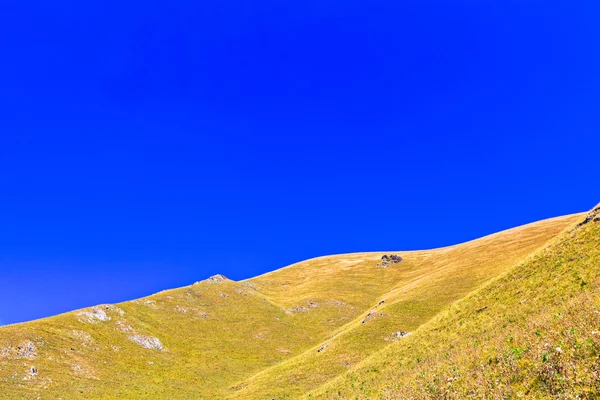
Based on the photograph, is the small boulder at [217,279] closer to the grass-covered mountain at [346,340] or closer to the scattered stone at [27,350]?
the grass-covered mountain at [346,340]

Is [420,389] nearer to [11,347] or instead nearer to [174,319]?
[11,347]

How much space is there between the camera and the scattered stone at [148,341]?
62.8 metres

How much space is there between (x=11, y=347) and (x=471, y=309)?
6428 cm

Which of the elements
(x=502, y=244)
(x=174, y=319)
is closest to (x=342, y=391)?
(x=174, y=319)

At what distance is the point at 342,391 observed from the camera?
105 feet

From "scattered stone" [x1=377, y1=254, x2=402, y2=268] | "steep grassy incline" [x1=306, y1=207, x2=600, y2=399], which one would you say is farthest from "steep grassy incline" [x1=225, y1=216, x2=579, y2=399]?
"scattered stone" [x1=377, y1=254, x2=402, y2=268]

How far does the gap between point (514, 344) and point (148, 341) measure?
2512 inches

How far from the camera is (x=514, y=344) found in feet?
63.3

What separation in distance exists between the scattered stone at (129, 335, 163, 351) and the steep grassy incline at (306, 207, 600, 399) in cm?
3945

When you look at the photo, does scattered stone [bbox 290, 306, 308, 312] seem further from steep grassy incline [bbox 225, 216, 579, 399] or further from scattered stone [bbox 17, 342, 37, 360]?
scattered stone [bbox 17, 342, 37, 360]

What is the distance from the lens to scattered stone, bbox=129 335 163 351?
2471 inches

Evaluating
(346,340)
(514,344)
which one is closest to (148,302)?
(346,340)

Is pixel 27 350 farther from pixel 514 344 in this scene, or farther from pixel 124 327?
pixel 514 344

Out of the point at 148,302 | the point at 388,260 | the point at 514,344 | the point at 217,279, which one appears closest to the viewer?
the point at 514,344
